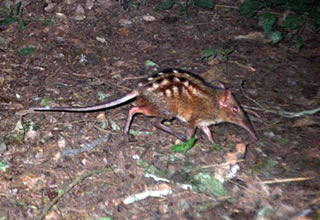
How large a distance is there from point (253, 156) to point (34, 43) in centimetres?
401

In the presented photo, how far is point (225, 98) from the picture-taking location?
5109 millimetres

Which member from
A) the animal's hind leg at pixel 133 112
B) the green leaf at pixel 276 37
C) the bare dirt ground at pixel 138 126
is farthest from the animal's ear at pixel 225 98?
the green leaf at pixel 276 37

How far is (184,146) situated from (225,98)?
2.70 feet

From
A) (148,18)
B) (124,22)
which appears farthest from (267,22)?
(124,22)

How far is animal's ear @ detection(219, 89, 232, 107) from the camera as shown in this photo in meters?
5.07

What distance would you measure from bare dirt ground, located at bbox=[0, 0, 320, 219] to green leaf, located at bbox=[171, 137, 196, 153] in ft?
0.24

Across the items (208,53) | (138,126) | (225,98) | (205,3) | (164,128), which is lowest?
(138,126)

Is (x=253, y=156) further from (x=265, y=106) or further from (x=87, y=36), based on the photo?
(x=87, y=36)

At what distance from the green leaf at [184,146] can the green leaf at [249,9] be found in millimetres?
3864

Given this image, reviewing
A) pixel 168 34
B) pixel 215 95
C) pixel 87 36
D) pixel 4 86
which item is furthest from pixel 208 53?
pixel 4 86

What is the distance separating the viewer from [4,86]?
5.75 metres

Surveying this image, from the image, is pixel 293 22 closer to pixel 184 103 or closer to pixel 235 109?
pixel 235 109

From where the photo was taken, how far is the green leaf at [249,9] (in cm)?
781

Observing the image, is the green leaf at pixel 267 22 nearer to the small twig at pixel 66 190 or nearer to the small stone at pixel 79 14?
the small stone at pixel 79 14
